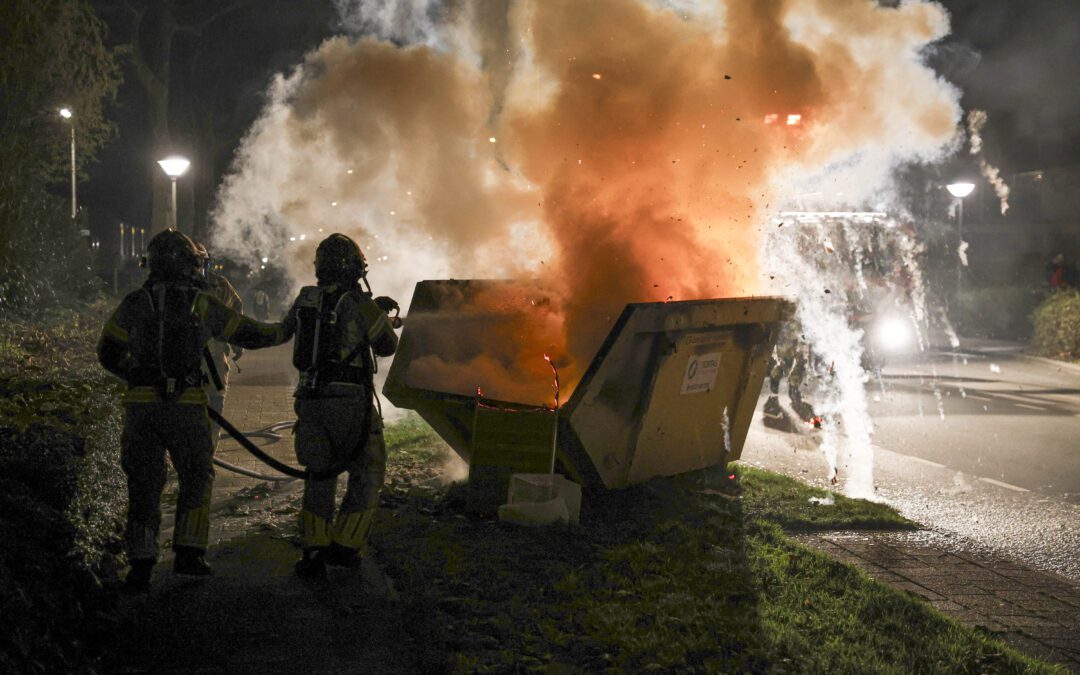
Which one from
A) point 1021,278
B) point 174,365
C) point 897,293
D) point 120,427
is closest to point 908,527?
point 174,365

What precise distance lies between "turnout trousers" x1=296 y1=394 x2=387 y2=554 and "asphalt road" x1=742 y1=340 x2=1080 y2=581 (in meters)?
3.73

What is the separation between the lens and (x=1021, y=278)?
90.3ft

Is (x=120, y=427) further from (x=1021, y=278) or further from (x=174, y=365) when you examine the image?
(x=1021, y=278)

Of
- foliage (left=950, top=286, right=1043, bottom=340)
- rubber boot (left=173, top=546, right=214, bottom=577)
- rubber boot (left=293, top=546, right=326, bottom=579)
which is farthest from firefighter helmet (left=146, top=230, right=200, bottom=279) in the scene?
foliage (left=950, top=286, right=1043, bottom=340)

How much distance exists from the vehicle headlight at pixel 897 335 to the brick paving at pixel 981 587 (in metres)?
14.2

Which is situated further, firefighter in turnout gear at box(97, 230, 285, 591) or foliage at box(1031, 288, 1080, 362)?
foliage at box(1031, 288, 1080, 362)

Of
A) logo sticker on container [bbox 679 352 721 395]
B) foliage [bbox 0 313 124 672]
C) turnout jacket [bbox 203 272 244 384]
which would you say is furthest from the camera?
turnout jacket [bbox 203 272 244 384]

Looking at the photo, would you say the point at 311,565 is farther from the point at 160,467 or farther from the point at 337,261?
the point at 337,261

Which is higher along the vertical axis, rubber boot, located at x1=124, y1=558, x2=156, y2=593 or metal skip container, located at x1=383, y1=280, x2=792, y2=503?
metal skip container, located at x1=383, y1=280, x2=792, y2=503

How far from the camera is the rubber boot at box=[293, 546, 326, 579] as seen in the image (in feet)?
16.3

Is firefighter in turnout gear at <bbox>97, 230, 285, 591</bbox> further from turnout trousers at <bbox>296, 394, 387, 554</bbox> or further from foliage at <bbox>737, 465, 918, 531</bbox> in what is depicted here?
foliage at <bbox>737, 465, 918, 531</bbox>

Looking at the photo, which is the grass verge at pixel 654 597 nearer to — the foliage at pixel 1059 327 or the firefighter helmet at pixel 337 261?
the firefighter helmet at pixel 337 261

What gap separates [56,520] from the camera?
396cm

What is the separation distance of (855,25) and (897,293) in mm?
11336
